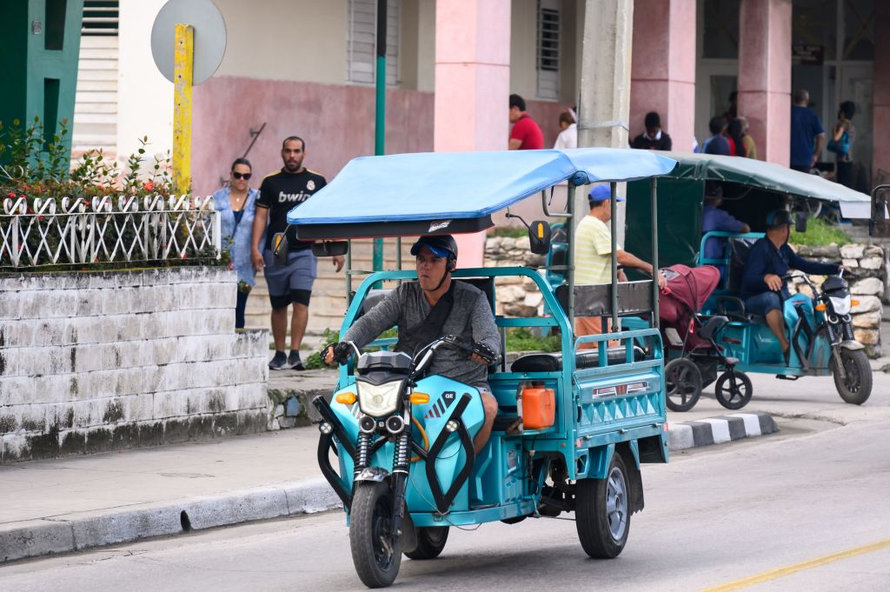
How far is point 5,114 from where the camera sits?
14641mm

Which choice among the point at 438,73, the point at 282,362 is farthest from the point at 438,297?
the point at 438,73

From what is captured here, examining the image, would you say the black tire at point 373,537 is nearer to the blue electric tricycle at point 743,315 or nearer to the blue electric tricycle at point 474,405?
the blue electric tricycle at point 474,405

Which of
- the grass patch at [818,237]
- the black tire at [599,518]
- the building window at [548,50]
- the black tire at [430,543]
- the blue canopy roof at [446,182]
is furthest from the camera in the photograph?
the building window at [548,50]

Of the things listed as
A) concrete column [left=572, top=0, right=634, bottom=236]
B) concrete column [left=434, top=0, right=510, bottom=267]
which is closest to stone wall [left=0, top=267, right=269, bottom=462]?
concrete column [left=572, top=0, right=634, bottom=236]

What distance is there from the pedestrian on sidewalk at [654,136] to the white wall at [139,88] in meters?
6.37

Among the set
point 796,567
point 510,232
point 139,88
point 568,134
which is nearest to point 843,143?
point 568,134

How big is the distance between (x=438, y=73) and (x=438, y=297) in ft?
38.1

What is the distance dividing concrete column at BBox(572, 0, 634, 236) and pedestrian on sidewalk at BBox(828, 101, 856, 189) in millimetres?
14585

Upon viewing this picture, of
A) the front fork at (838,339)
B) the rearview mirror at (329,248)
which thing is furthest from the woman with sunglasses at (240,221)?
→ the rearview mirror at (329,248)

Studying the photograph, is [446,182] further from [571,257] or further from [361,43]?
[361,43]

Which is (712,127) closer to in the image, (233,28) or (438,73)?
(438,73)

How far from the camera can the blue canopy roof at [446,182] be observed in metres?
7.84

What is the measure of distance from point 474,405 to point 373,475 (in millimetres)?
619

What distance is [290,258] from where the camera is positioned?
1460cm
